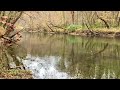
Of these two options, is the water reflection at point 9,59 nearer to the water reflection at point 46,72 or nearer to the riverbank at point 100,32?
the water reflection at point 46,72

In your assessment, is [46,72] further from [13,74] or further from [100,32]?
[100,32]

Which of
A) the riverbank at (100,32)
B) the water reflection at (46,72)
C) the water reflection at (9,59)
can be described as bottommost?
the water reflection at (46,72)

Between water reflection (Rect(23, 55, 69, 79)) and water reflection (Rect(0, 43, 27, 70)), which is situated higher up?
water reflection (Rect(0, 43, 27, 70))

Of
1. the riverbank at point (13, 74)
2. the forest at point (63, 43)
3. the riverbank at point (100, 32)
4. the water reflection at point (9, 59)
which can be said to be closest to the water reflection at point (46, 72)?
the forest at point (63, 43)

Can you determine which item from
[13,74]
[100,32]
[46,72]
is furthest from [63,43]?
[13,74]

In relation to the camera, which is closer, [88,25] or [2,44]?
[2,44]

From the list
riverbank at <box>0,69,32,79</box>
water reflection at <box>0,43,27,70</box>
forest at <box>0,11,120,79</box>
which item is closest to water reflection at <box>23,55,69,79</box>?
forest at <box>0,11,120,79</box>

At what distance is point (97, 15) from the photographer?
32.7 metres

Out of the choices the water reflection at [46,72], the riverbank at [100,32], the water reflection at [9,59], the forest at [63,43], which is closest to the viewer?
the water reflection at [46,72]

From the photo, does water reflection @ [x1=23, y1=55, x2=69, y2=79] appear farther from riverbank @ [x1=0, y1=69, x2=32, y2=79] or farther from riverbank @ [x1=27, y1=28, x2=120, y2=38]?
riverbank @ [x1=27, y1=28, x2=120, y2=38]
